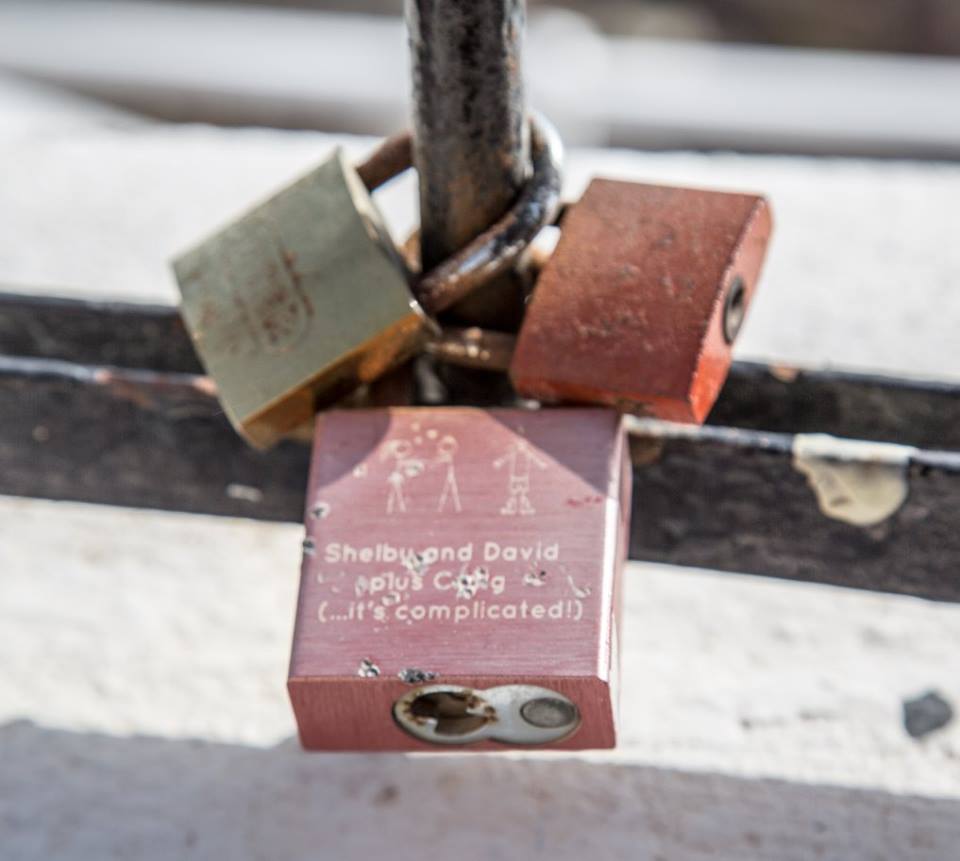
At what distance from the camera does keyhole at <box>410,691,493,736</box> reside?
0.69 metres

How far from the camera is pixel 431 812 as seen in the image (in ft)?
2.52

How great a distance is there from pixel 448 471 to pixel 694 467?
0.17 m

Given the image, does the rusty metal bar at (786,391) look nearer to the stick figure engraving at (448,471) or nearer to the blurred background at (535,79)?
the stick figure engraving at (448,471)

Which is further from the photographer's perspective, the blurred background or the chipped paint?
the blurred background

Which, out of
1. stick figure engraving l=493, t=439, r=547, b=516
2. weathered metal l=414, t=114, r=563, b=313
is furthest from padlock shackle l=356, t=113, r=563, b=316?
stick figure engraving l=493, t=439, r=547, b=516

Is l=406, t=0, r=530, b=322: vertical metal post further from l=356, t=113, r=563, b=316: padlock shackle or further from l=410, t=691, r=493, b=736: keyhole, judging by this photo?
l=410, t=691, r=493, b=736: keyhole

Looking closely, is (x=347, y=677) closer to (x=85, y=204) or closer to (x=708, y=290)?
(x=708, y=290)

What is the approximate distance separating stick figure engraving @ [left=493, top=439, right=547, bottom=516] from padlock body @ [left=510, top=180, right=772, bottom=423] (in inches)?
1.6

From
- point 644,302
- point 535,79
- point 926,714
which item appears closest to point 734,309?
point 644,302

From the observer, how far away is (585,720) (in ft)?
2.16

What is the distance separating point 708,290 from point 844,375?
19cm

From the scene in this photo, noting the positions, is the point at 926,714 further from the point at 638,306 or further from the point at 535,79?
the point at 535,79

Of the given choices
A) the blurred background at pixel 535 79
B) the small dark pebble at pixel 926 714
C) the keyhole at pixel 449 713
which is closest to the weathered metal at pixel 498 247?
the keyhole at pixel 449 713

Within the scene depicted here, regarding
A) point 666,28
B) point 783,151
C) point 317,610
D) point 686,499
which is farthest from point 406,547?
point 666,28
